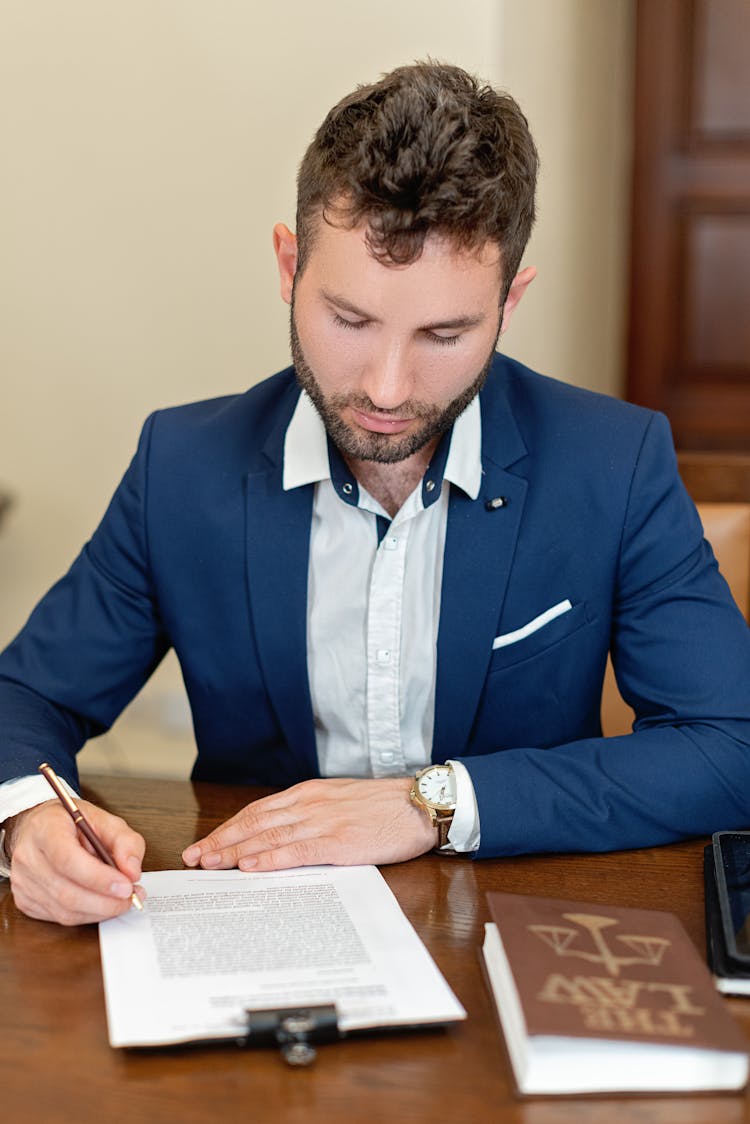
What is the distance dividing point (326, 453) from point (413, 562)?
0.63ft

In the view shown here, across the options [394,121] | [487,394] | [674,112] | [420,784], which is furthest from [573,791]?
[674,112]

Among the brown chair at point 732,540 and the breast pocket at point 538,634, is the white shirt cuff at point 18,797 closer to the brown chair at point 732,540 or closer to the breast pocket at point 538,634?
the breast pocket at point 538,634

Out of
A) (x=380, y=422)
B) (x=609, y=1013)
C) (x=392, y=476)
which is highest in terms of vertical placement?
(x=380, y=422)

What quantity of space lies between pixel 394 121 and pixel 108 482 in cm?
150

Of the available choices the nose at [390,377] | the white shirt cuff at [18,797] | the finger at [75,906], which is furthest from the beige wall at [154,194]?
the finger at [75,906]

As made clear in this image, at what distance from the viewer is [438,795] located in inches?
53.4

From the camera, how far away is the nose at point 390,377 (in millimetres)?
1408

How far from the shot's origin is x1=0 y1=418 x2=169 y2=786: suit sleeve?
1.69 m

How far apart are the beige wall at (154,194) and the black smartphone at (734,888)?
1.49m

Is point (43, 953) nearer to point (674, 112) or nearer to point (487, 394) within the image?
point (487, 394)

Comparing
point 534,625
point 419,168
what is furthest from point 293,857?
point 419,168

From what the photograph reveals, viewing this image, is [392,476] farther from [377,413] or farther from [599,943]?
[599,943]

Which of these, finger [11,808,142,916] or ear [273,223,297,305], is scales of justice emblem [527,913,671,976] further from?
ear [273,223,297,305]

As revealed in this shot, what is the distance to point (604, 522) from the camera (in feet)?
5.47
